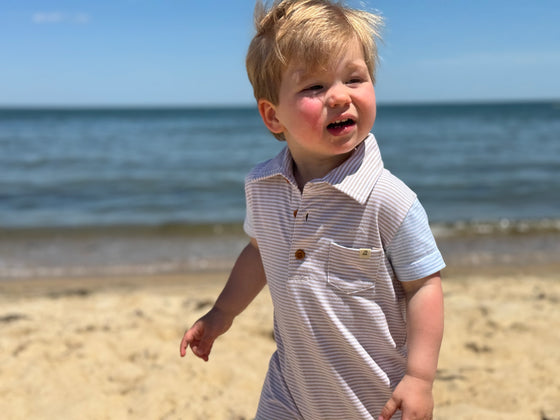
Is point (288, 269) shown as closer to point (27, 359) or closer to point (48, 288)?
point (27, 359)

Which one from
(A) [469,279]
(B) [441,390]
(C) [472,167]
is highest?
(B) [441,390]

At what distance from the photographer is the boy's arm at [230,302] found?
6.65ft

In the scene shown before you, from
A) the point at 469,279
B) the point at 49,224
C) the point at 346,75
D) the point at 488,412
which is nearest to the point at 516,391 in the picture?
the point at 488,412

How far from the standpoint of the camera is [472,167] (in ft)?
46.2

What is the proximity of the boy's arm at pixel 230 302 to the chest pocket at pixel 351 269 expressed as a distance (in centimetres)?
45

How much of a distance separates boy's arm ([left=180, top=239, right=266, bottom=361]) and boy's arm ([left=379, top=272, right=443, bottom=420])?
1.94ft

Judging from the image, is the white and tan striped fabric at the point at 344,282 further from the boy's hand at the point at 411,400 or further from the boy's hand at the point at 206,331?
the boy's hand at the point at 206,331

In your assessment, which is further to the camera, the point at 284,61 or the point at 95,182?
the point at 95,182

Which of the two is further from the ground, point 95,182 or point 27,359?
point 27,359

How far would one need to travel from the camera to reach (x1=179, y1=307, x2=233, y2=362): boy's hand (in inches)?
79.7

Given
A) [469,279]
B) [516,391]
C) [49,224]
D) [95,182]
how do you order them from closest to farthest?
[516,391] → [469,279] → [49,224] → [95,182]

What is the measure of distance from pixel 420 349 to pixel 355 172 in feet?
1.64

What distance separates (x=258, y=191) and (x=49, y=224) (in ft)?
23.1

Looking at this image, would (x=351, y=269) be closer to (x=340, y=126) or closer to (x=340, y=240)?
(x=340, y=240)
